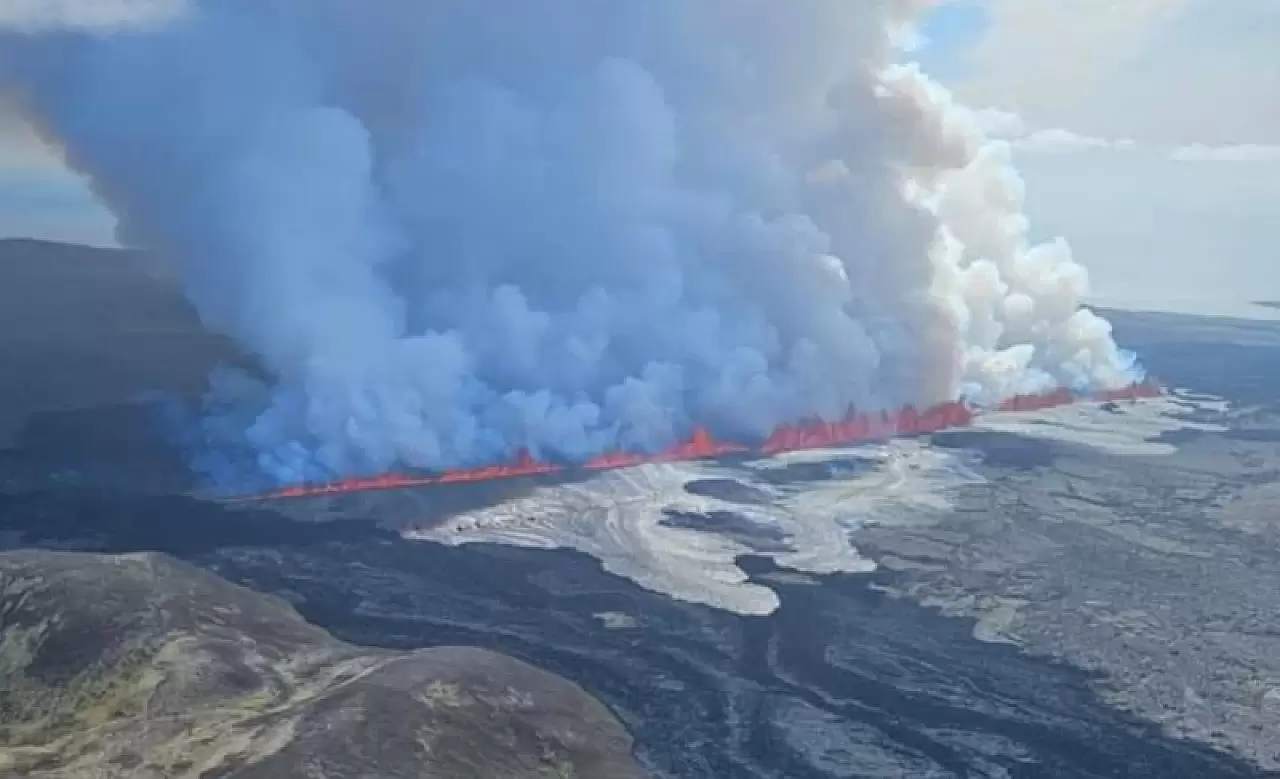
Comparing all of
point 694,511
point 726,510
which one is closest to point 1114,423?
point 726,510

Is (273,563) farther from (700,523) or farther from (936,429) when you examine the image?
(936,429)

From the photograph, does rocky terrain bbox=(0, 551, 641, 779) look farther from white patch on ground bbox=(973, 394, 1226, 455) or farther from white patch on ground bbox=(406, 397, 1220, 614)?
white patch on ground bbox=(973, 394, 1226, 455)

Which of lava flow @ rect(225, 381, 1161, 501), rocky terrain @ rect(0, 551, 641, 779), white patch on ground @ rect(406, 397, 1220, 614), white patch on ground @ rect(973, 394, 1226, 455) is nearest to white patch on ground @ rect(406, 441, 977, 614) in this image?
white patch on ground @ rect(406, 397, 1220, 614)

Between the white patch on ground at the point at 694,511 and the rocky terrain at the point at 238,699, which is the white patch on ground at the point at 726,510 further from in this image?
the rocky terrain at the point at 238,699

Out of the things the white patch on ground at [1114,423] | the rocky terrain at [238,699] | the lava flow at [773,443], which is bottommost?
the rocky terrain at [238,699]

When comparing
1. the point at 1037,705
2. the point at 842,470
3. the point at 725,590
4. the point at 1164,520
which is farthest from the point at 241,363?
the point at 1037,705

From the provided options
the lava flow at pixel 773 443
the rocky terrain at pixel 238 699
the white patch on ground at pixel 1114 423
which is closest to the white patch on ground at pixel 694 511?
the lava flow at pixel 773 443
